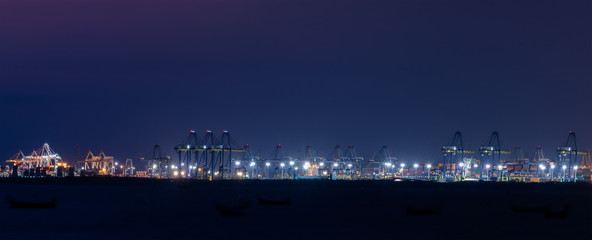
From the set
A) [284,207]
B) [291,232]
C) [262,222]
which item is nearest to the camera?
[291,232]

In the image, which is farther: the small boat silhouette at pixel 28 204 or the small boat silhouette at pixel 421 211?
the small boat silhouette at pixel 28 204

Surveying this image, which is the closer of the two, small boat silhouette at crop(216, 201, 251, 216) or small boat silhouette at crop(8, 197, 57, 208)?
small boat silhouette at crop(216, 201, 251, 216)

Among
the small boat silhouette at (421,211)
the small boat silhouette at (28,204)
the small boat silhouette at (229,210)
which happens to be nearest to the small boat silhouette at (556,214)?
the small boat silhouette at (421,211)

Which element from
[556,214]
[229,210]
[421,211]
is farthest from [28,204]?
[556,214]

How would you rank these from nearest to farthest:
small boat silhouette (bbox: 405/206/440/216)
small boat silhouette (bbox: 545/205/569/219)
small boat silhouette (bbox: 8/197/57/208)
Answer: small boat silhouette (bbox: 545/205/569/219)
small boat silhouette (bbox: 405/206/440/216)
small boat silhouette (bbox: 8/197/57/208)

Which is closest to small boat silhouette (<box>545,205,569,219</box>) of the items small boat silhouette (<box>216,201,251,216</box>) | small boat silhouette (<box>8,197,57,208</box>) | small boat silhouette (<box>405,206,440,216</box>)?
small boat silhouette (<box>405,206,440,216</box>)

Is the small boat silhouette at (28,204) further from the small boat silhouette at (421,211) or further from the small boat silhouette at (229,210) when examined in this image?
the small boat silhouette at (421,211)

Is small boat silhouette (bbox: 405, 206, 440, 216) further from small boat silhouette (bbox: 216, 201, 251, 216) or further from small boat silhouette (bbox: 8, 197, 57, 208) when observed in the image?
small boat silhouette (bbox: 8, 197, 57, 208)

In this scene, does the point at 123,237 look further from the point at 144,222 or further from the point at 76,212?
the point at 76,212

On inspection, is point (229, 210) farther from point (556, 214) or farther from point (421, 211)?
point (556, 214)

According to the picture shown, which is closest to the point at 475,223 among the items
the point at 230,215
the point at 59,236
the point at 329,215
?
the point at 329,215

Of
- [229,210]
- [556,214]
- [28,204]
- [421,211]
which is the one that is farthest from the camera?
[28,204]
